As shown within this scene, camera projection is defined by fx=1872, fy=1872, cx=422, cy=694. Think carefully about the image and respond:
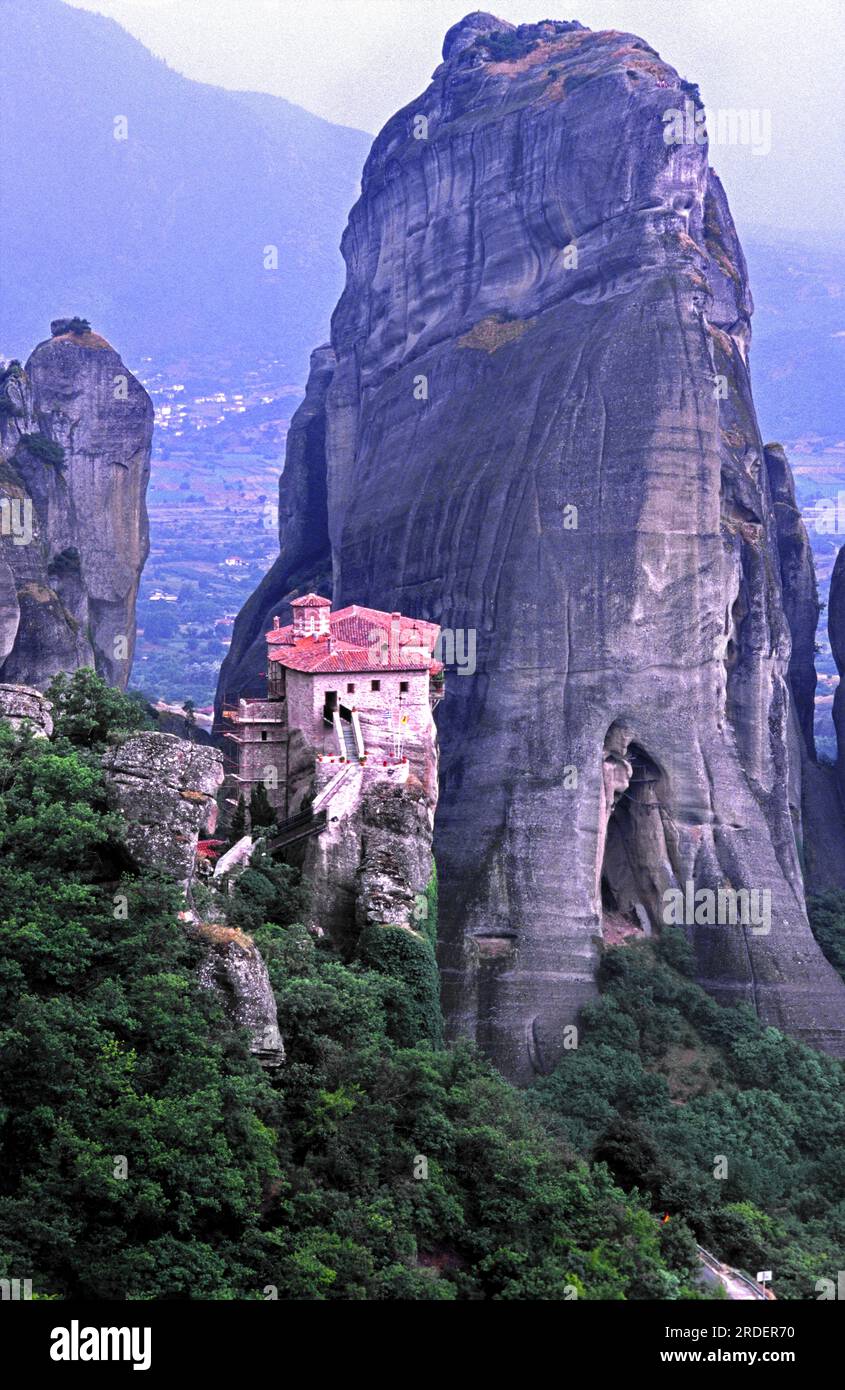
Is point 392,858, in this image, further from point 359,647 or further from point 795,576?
point 795,576

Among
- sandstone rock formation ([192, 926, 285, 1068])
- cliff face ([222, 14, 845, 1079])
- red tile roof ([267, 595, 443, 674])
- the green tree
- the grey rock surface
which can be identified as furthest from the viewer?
the grey rock surface

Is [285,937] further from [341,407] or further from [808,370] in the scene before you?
[808,370]

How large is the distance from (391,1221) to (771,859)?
80.7 feet

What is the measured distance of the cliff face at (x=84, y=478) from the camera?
5928 cm

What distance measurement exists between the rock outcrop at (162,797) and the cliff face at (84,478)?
3012 cm

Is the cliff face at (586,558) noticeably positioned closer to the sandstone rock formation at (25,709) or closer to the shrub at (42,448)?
the shrub at (42,448)

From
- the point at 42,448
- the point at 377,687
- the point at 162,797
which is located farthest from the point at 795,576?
the point at 162,797

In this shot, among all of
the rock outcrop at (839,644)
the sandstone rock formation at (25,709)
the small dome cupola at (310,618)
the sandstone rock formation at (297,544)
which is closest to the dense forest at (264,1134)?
the sandstone rock formation at (25,709)

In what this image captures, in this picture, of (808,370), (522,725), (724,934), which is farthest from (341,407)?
(808,370)

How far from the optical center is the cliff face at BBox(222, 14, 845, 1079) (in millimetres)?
44656

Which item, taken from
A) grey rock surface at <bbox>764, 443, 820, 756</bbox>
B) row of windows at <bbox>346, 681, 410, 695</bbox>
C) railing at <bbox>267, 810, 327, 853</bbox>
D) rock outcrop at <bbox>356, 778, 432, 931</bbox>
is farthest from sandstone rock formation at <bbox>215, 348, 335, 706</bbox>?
rock outcrop at <bbox>356, 778, 432, 931</bbox>

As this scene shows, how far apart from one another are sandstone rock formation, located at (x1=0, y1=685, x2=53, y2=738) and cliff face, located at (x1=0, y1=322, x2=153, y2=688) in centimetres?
2506

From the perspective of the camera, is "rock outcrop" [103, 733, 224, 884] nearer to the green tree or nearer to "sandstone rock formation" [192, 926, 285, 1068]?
"sandstone rock formation" [192, 926, 285, 1068]

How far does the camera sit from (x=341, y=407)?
67188mm
